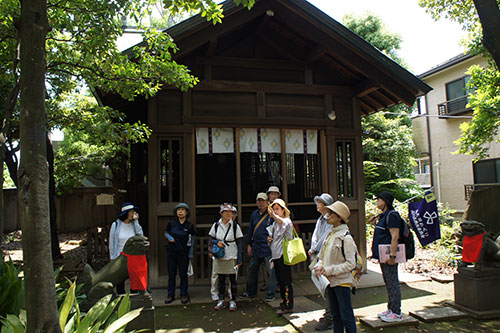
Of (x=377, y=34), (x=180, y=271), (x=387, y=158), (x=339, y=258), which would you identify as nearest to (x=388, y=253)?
(x=339, y=258)

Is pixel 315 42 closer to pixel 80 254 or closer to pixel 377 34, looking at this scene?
pixel 80 254

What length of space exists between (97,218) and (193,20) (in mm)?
13353

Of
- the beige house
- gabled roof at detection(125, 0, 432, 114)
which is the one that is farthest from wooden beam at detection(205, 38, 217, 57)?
the beige house

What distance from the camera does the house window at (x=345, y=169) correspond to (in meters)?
8.55

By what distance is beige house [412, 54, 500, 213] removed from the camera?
58.2 ft

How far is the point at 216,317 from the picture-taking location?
5.71 meters

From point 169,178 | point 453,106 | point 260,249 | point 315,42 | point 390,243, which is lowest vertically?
point 260,249

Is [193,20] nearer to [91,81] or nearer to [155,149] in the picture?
[91,81]

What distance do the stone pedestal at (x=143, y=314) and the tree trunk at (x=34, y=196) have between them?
63.7 inches

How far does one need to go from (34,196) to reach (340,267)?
126 inches

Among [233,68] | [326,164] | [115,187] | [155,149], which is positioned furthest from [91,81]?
[115,187]

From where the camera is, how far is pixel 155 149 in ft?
24.2

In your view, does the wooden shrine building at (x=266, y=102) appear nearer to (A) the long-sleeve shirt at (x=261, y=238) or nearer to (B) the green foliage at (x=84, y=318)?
(A) the long-sleeve shirt at (x=261, y=238)

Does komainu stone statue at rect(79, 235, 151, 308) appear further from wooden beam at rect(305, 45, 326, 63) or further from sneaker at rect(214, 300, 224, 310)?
wooden beam at rect(305, 45, 326, 63)
